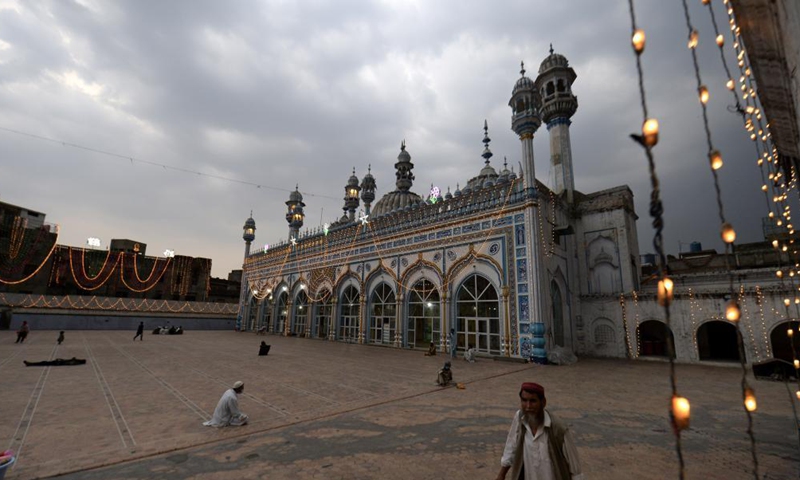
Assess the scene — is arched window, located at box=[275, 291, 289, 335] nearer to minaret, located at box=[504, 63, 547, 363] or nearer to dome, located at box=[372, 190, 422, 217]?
dome, located at box=[372, 190, 422, 217]

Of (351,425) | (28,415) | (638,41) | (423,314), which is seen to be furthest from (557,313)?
(28,415)

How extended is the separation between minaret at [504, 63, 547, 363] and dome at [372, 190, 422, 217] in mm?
15552

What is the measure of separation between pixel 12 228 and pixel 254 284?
24.4m

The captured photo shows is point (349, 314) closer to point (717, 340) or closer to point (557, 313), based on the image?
point (557, 313)

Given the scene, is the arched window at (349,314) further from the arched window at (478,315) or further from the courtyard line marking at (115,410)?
the courtyard line marking at (115,410)

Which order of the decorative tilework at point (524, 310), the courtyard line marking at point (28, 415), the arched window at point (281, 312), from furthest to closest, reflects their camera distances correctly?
the arched window at point (281, 312), the decorative tilework at point (524, 310), the courtyard line marking at point (28, 415)

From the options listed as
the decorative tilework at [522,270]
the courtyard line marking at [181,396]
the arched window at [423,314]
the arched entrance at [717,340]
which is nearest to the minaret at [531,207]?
the decorative tilework at [522,270]

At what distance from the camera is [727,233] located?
271cm

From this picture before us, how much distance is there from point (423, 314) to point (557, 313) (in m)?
7.06

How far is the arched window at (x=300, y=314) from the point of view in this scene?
29672 mm

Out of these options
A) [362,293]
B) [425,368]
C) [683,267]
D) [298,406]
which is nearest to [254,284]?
[362,293]

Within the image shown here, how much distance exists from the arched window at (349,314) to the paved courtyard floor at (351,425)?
12783mm

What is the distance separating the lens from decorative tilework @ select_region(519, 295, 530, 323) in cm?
1558

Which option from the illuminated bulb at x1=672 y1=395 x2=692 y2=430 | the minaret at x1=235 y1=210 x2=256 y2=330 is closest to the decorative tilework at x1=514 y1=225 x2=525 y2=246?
the illuminated bulb at x1=672 y1=395 x2=692 y2=430
